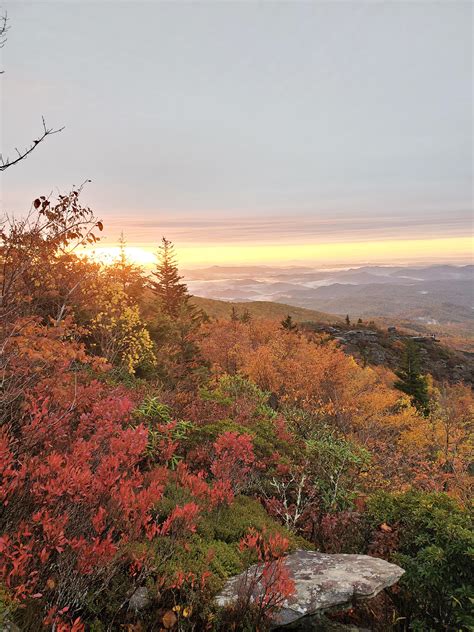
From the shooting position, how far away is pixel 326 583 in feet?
16.2

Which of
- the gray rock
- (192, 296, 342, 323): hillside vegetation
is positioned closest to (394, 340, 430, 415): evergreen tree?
the gray rock

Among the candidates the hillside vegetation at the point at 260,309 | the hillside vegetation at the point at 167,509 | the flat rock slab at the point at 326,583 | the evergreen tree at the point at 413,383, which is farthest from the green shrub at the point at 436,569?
the hillside vegetation at the point at 260,309

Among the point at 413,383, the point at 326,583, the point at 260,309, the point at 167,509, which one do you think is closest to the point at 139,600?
the point at 167,509

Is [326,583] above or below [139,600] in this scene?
below

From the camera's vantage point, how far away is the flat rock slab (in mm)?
4605

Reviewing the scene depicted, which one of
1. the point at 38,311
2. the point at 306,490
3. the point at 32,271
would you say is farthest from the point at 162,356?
the point at 306,490

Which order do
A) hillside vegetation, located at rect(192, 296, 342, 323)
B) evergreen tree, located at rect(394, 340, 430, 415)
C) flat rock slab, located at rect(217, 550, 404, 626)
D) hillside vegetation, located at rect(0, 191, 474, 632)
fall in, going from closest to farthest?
hillside vegetation, located at rect(0, 191, 474, 632), flat rock slab, located at rect(217, 550, 404, 626), evergreen tree, located at rect(394, 340, 430, 415), hillside vegetation, located at rect(192, 296, 342, 323)

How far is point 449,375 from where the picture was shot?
75.4 metres

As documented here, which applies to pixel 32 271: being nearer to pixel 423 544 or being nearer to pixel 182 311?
pixel 423 544

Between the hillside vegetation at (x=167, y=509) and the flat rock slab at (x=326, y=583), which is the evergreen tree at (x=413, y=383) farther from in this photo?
the flat rock slab at (x=326, y=583)

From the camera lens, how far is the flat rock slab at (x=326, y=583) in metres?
4.61

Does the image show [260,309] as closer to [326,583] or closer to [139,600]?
[326,583]

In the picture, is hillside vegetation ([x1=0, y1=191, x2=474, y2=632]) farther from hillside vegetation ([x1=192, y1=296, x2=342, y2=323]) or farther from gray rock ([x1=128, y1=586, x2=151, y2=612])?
hillside vegetation ([x1=192, y1=296, x2=342, y2=323])

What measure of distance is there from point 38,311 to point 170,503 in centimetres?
1148
